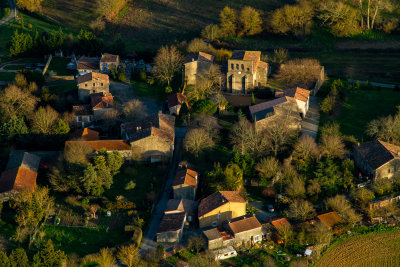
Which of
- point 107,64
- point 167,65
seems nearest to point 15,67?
point 107,64

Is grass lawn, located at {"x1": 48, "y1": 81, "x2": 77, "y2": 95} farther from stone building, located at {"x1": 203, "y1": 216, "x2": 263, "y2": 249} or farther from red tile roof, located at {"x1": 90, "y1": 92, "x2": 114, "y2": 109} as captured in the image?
stone building, located at {"x1": 203, "y1": 216, "x2": 263, "y2": 249}

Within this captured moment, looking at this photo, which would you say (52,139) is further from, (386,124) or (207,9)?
(207,9)

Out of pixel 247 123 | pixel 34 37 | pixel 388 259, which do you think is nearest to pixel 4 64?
pixel 34 37

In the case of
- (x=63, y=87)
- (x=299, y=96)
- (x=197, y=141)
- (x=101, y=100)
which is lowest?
(x=63, y=87)

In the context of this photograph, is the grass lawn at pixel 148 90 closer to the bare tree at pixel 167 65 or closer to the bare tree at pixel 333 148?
the bare tree at pixel 167 65

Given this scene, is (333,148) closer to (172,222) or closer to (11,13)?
(172,222)

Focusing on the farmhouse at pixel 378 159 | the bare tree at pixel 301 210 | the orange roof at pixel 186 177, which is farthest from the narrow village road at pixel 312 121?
the orange roof at pixel 186 177
